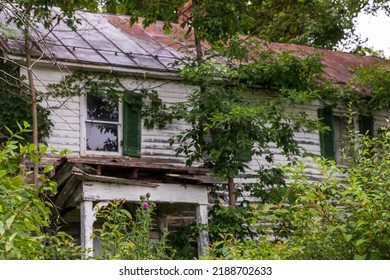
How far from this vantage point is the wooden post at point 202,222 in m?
15.8

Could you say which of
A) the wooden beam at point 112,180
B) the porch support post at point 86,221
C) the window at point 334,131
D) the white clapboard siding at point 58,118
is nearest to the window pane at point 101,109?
the white clapboard siding at point 58,118

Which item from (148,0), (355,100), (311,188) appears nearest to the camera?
(311,188)

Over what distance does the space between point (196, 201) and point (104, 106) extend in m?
3.17

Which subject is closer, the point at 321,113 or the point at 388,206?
the point at 388,206

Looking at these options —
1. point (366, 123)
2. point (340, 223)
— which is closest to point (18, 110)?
point (366, 123)

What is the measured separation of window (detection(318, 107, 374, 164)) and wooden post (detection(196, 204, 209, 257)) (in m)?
5.06

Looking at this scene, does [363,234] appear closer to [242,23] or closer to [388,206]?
[388,206]

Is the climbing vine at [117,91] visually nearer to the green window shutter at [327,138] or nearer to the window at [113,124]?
the window at [113,124]

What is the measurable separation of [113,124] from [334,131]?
602 centimetres

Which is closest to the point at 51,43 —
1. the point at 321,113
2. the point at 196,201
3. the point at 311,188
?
the point at 196,201

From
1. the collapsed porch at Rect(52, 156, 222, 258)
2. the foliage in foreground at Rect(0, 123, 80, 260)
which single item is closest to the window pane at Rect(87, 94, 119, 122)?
the collapsed porch at Rect(52, 156, 222, 258)

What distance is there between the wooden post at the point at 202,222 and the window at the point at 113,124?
7.64ft

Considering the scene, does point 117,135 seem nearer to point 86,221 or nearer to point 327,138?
point 86,221

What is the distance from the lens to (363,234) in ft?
22.4
